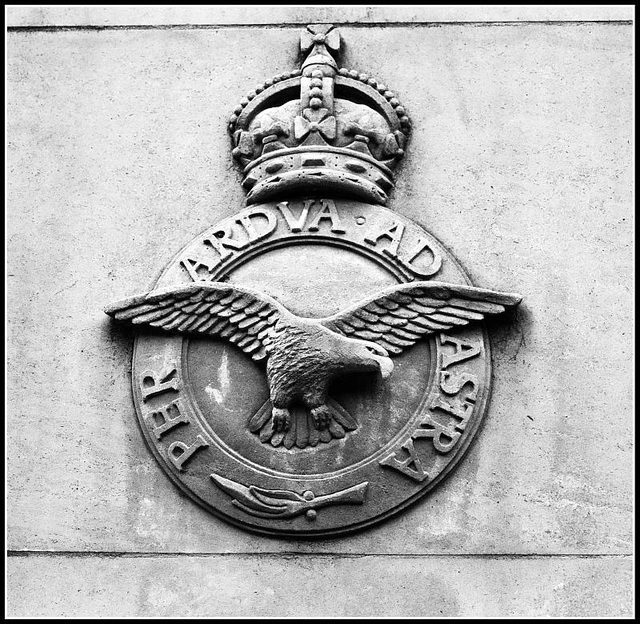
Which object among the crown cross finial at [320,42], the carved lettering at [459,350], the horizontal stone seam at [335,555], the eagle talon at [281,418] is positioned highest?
the crown cross finial at [320,42]

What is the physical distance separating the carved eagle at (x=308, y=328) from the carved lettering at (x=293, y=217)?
15.8 inches

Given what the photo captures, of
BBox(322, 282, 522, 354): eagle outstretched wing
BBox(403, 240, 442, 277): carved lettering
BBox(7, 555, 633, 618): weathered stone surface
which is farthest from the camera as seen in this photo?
BBox(403, 240, 442, 277): carved lettering

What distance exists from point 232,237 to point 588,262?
1650 mm

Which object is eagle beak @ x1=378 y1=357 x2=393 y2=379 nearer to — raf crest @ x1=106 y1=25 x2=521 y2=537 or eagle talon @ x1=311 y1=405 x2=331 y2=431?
raf crest @ x1=106 y1=25 x2=521 y2=537

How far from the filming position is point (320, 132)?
5617 mm

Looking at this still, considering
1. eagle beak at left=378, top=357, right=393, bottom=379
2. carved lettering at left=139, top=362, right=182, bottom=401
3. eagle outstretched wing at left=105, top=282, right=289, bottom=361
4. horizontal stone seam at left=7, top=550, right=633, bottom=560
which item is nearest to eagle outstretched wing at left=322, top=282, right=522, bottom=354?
eagle beak at left=378, top=357, right=393, bottom=379

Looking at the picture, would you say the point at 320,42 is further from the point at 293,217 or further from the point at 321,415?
the point at 321,415

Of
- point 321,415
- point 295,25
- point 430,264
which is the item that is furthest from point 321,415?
point 295,25

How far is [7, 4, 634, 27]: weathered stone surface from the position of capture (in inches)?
236

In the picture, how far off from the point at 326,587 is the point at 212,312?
4.24 feet

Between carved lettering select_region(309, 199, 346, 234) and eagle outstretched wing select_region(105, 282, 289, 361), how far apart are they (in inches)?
17.5

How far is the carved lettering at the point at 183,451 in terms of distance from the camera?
5215 millimetres

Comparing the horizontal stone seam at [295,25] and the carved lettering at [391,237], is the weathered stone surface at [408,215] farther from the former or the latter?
the carved lettering at [391,237]

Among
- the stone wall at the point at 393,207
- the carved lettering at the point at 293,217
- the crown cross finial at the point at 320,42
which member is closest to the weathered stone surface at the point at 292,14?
the stone wall at the point at 393,207
